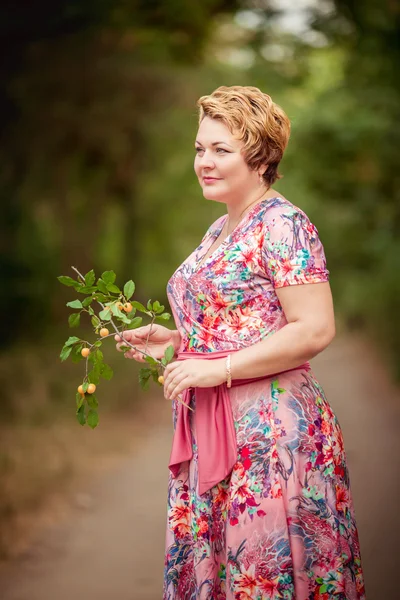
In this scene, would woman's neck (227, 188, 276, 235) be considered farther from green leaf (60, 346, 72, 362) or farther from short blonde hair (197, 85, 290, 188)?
green leaf (60, 346, 72, 362)

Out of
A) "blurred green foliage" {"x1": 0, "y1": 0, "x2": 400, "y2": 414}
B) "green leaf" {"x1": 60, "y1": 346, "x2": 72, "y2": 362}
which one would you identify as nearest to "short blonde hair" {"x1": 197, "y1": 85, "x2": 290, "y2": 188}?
"green leaf" {"x1": 60, "y1": 346, "x2": 72, "y2": 362}

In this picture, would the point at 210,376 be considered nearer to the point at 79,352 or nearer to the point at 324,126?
the point at 79,352

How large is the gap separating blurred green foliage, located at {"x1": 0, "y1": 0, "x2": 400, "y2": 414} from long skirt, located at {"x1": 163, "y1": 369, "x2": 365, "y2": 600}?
21.0 feet

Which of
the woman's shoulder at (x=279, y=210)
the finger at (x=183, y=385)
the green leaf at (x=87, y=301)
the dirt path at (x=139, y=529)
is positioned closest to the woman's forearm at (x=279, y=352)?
the finger at (x=183, y=385)

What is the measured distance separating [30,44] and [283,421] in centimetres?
707

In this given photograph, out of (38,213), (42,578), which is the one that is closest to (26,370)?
(38,213)

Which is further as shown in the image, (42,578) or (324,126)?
(324,126)

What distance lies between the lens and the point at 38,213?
930 cm

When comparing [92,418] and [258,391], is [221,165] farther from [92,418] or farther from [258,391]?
[92,418]

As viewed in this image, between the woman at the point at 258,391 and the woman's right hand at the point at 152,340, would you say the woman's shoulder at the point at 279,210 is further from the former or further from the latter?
the woman's right hand at the point at 152,340

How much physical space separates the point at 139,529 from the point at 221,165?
2.97 m

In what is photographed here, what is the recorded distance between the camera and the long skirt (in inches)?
77.3

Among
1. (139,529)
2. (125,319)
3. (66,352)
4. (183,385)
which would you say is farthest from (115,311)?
(139,529)

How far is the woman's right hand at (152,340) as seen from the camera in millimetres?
2197
